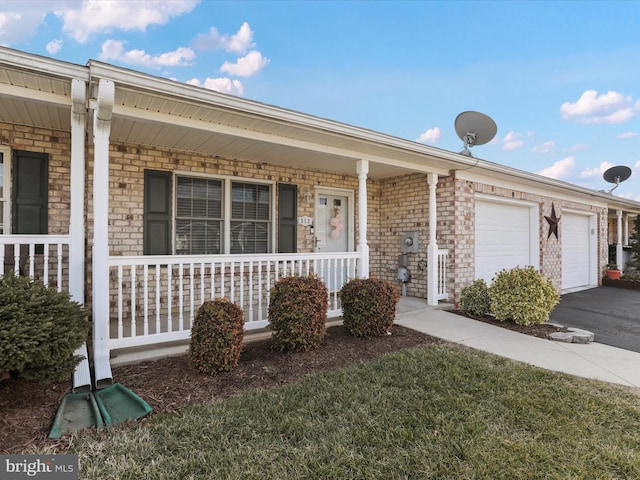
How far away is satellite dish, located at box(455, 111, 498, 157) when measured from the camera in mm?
7570

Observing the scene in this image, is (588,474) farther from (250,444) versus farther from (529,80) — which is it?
(529,80)

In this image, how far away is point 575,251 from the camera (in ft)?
33.8

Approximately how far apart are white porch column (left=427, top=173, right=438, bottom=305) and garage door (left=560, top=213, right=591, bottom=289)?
5.18 meters

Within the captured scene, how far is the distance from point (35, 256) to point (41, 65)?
2540mm

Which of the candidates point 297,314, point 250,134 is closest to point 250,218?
point 250,134

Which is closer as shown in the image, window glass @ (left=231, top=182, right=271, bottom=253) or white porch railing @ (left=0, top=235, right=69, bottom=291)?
white porch railing @ (left=0, top=235, right=69, bottom=291)

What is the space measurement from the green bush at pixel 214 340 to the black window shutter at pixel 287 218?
298 centimetres

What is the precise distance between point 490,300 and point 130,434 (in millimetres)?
5613

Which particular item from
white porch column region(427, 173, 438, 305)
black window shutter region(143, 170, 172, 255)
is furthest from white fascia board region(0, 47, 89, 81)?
white porch column region(427, 173, 438, 305)

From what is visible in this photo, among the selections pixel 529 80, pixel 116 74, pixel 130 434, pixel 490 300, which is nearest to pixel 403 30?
pixel 529 80

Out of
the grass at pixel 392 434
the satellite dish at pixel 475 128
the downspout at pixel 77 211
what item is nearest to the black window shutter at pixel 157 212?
the downspout at pixel 77 211

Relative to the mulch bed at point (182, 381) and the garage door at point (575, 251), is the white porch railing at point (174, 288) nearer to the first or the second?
the mulch bed at point (182, 381)

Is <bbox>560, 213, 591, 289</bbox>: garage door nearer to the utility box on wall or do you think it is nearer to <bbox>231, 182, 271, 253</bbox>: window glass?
the utility box on wall

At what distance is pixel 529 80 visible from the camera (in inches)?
429
